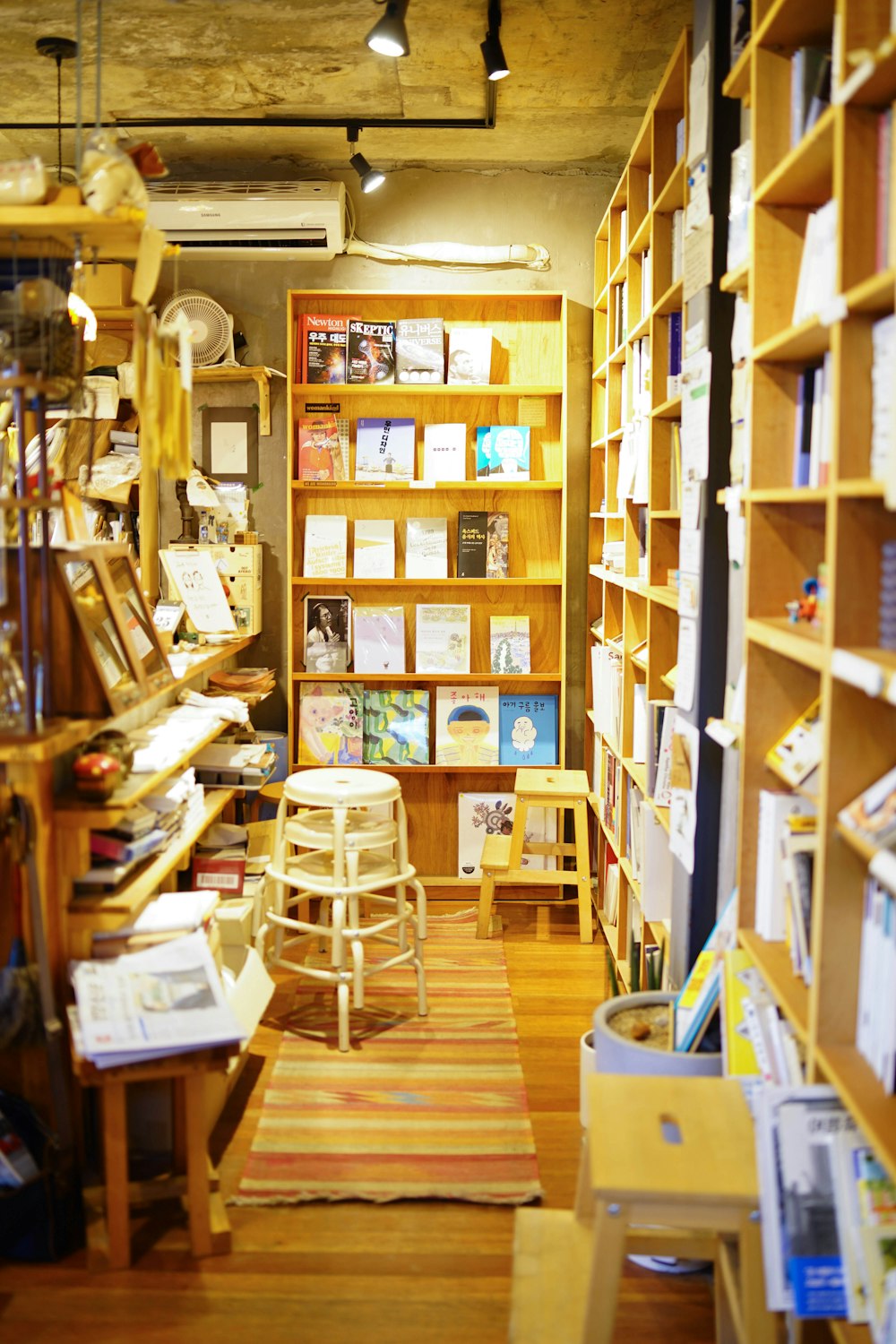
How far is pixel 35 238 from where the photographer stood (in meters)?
2.64

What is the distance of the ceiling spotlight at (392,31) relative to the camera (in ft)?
10.1

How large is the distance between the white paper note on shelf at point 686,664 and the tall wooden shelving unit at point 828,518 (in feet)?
1.83

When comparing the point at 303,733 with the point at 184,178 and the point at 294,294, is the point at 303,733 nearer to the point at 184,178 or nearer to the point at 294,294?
the point at 294,294

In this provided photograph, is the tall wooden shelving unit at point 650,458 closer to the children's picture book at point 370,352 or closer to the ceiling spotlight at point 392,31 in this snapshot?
the ceiling spotlight at point 392,31

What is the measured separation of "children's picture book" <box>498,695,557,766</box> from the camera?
208 inches

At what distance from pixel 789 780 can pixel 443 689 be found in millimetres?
3261

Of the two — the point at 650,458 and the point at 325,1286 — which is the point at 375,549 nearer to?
the point at 650,458

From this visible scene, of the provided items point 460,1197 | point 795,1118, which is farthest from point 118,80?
point 795,1118

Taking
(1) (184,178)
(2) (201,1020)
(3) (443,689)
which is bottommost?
(2) (201,1020)

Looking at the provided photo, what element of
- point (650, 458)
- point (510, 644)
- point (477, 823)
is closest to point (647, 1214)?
point (650, 458)

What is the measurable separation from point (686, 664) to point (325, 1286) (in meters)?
1.58

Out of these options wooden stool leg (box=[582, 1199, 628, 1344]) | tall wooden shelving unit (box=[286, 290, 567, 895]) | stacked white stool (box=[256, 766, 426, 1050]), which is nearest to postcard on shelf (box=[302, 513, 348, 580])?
tall wooden shelving unit (box=[286, 290, 567, 895])

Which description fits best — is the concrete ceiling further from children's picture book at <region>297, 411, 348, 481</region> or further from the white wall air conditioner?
children's picture book at <region>297, 411, 348, 481</region>

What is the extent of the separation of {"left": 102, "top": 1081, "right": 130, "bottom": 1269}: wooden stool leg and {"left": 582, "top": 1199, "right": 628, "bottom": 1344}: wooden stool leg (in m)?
1.08
